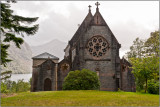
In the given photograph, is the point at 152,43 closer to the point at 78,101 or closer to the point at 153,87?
the point at 153,87

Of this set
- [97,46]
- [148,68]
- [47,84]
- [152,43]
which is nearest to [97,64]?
[97,46]

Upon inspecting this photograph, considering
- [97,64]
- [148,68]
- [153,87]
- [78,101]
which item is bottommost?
[153,87]

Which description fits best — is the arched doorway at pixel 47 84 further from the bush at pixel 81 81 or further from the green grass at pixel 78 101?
the green grass at pixel 78 101

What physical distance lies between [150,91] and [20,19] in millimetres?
23698

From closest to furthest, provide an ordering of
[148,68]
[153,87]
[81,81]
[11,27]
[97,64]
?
[11,27], [81,81], [153,87], [148,68], [97,64]

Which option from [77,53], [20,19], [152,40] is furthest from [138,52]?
Result: [20,19]

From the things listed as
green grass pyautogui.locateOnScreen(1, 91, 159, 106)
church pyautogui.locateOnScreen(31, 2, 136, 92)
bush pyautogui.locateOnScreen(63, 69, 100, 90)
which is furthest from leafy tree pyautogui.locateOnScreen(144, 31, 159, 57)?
green grass pyautogui.locateOnScreen(1, 91, 159, 106)

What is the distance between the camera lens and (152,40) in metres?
47.2

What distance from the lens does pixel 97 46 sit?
3378cm

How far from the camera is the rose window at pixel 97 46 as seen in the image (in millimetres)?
33344

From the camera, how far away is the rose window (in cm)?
3334

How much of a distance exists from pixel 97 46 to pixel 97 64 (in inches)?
141

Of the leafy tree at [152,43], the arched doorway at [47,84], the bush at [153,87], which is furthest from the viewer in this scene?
the leafy tree at [152,43]

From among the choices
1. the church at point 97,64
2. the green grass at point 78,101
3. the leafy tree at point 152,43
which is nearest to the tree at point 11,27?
the green grass at point 78,101
